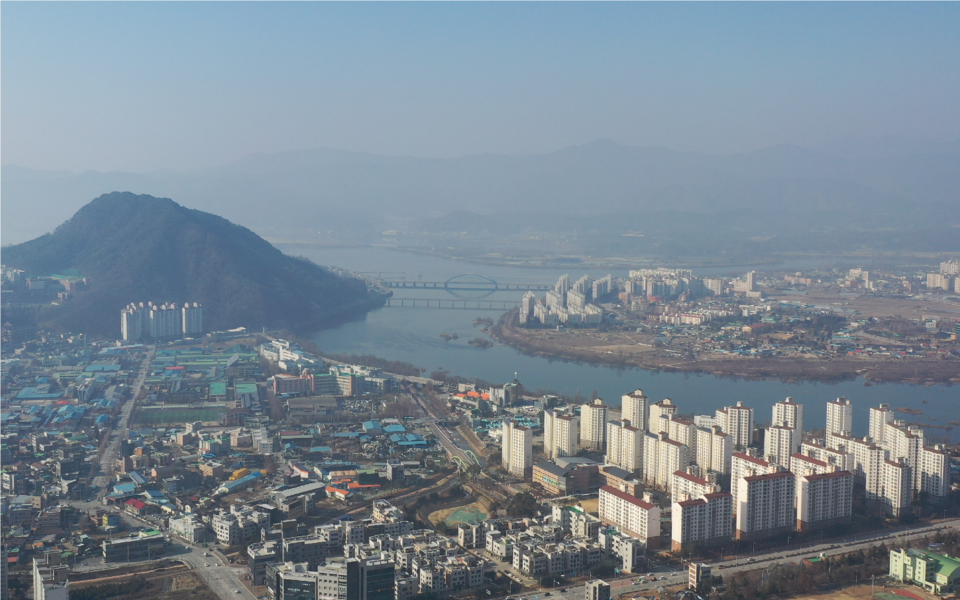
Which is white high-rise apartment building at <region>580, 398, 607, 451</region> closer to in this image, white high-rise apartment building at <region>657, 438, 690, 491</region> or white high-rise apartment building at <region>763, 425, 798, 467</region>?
white high-rise apartment building at <region>657, 438, 690, 491</region>

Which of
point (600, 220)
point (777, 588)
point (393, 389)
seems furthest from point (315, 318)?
point (600, 220)

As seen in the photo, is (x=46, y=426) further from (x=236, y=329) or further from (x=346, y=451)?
(x=236, y=329)

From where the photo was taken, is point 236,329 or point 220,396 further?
point 236,329

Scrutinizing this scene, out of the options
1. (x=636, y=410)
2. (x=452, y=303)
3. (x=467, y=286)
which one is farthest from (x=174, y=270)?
(x=636, y=410)

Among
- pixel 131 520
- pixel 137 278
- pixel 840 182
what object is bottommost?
pixel 131 520

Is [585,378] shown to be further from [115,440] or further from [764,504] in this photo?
[764,504]

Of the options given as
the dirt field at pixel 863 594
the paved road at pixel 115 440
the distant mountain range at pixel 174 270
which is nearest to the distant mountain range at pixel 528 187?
the distant mountain range at pixel 174 270

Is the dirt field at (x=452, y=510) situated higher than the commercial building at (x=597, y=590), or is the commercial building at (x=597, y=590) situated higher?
the commercial building at (x=597, y=590)

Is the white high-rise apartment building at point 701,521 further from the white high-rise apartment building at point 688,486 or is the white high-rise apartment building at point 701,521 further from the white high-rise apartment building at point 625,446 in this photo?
the white high-rise apartment building at point 625,446
